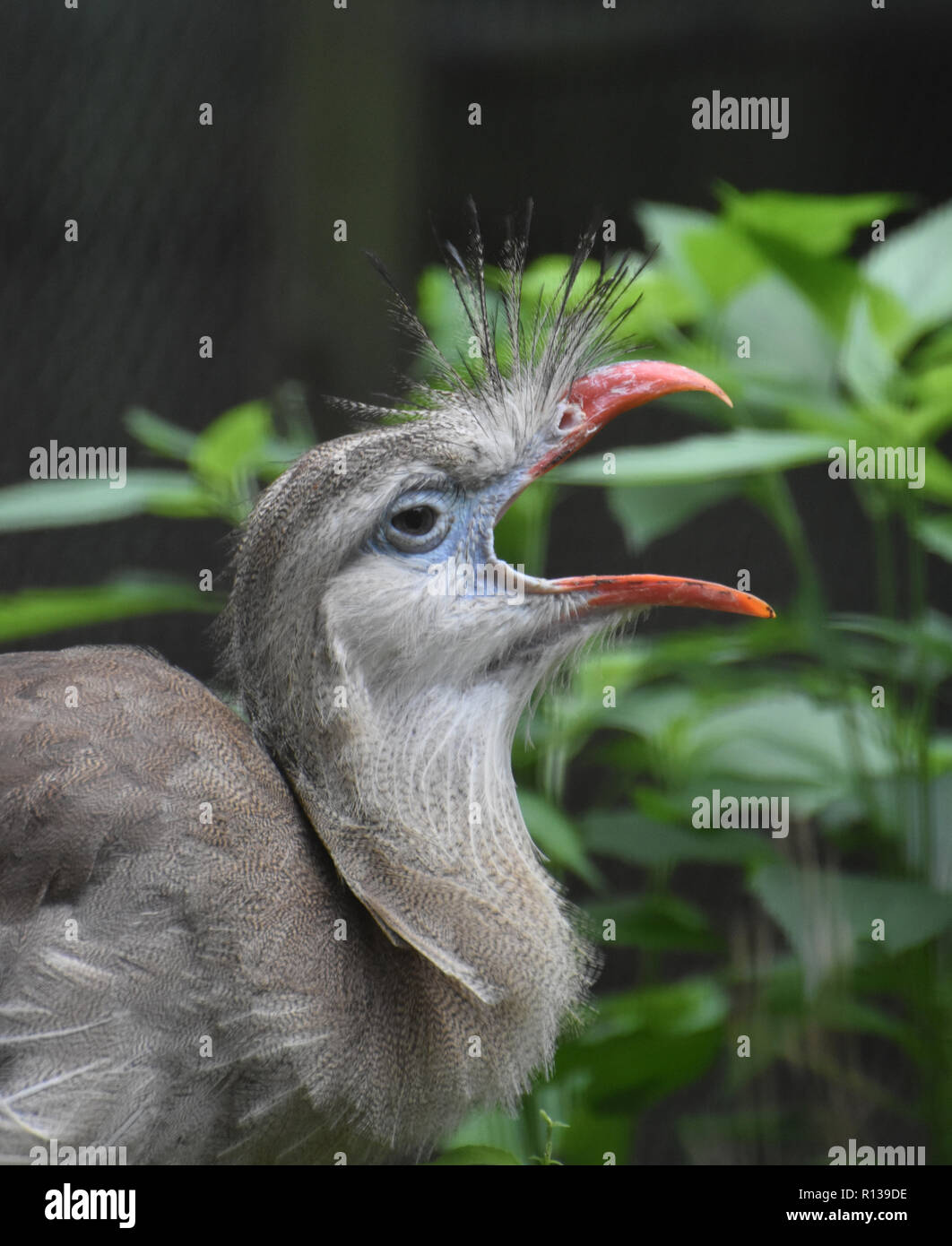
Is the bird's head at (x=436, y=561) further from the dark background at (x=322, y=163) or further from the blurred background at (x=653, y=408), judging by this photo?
A: the dark background at (x=322, y=163)

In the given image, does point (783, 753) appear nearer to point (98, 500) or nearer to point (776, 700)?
point (776, 700)

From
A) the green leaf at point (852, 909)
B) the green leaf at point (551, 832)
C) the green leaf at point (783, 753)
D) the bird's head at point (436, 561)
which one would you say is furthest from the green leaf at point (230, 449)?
the green leaf at point (852, 909)

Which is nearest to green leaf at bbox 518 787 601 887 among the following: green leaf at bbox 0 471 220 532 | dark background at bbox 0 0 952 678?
green leaf at bbox 0 471 220 532

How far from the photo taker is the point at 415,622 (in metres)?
1.07

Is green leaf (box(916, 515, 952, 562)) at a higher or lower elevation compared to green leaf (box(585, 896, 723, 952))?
higher

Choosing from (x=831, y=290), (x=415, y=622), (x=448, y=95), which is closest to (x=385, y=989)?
(x=415, y=622)

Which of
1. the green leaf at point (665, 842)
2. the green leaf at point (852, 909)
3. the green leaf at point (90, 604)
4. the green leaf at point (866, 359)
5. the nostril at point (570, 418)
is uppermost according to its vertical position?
the green leaf at point (866, 359)

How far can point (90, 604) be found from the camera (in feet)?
4.32

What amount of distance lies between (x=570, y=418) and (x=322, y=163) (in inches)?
40.0

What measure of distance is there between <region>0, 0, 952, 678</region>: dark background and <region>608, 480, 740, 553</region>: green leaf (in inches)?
24.6

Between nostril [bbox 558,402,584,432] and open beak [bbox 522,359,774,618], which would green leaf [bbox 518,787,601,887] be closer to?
open beak [bbox 522,359,774,618]

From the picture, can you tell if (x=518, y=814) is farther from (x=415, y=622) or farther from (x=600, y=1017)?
(x=600, y=1017)

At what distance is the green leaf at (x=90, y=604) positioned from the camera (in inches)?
50.8

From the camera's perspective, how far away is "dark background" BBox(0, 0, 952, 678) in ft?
6.12
